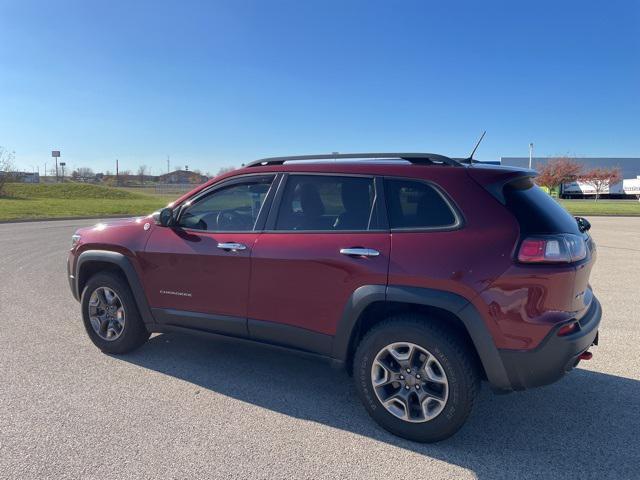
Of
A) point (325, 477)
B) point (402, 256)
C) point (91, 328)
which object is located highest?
point (402, 256)

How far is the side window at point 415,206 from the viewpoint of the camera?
2939 millimetres

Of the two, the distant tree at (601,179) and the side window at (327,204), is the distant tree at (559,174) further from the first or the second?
the side window at (327,204)

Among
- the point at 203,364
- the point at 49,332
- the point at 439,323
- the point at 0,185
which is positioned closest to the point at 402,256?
the point at 439,323

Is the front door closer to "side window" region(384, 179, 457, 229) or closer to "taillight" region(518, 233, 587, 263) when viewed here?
"side window" region(384, 179, 457, 229)

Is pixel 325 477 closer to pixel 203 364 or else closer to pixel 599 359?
pixel 203 364

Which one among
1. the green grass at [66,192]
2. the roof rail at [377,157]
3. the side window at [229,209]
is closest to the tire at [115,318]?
the side window at [229,209]

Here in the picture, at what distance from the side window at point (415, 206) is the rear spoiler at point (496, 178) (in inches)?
10.1

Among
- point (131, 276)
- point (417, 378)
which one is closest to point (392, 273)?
point (417, 378)

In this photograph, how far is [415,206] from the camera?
305 centimetres

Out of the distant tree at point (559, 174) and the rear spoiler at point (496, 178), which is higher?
the distant tree at point (559, 174)

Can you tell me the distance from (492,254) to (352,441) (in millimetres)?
1481

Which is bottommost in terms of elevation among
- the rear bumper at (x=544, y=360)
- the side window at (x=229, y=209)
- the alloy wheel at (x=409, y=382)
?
the alloy wheel at (x=409, y=382)

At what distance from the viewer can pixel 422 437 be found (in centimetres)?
294

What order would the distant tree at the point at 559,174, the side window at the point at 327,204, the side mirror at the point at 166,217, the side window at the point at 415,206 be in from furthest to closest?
1. the distant tree at the point at 559,174
2. the side mirror at the point at 166,217
3. the side window at the point at 327,204
4. the side window at the point at 415,206
